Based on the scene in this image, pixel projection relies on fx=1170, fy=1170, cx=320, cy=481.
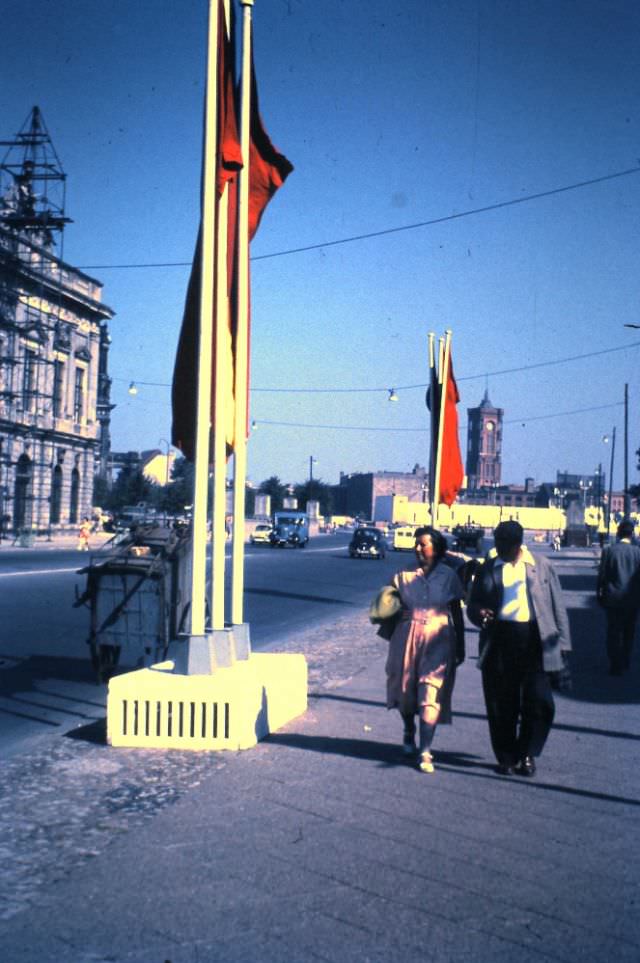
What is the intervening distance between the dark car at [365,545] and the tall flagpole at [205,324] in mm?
47408

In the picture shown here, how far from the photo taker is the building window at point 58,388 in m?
60.7

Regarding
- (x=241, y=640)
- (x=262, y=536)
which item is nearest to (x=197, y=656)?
(x=241, y=640)

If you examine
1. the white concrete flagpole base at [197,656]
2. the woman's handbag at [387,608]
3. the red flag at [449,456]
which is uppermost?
the red flag at [449,456]

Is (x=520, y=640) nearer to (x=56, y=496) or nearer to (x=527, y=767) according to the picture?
(x=527, y=767)

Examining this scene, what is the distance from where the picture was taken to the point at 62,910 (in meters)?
4.63

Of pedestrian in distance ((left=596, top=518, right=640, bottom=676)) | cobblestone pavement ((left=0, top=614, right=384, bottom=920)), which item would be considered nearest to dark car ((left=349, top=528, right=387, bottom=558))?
pedestrian in distance ((left=596, top=518, right=640, bottom=676))

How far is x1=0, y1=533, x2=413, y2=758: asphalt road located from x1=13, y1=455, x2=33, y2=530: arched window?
49.6ft

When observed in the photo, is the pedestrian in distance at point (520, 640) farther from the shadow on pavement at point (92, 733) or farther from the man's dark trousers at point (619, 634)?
the man's dark trousers at point (619, 634)

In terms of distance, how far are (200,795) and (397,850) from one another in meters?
1.51

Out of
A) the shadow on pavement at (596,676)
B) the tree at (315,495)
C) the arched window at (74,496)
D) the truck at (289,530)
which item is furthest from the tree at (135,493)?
the shadow on pavement at (596,676)

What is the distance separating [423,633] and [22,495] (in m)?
51.3

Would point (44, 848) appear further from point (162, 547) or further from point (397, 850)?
point (162, 547)

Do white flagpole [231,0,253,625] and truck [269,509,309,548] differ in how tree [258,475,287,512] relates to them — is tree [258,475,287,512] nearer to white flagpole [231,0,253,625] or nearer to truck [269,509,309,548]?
truck [269,509,309,548]

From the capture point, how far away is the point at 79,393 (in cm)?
6488
